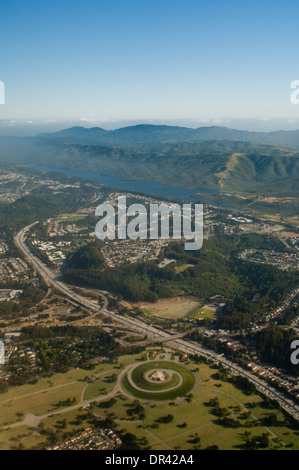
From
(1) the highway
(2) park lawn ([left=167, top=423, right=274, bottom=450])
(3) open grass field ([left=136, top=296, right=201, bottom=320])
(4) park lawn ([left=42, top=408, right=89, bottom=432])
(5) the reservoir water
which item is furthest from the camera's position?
(5) the reservoir water

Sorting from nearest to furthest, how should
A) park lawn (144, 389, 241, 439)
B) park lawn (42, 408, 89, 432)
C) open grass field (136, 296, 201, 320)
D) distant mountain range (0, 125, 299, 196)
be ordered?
park lawn (144, 389, 241, 439)
park lawn (42, 408, 89, 432)
open grass field (136, 296, 201, 320)
distant mountain range (0, 125, 299, 196)

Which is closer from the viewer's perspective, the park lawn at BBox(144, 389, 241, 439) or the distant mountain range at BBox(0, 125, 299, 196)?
the park lawn at BBox(144, 389, 241, 439)

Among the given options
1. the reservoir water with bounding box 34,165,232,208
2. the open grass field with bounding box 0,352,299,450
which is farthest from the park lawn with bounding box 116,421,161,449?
the reservoir water with bounding box 34,165,232,208

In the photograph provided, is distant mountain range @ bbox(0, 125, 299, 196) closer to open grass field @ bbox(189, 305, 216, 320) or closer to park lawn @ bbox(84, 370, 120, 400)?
open grass field @ bbox(189, 305, 216, 320)

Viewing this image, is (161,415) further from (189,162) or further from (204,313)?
(189,162)

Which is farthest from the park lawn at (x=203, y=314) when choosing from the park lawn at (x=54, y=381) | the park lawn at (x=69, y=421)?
the park lawn at (x=69, y=421)

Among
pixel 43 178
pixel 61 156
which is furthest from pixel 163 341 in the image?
pixel 61 156

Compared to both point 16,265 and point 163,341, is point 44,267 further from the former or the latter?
point 163,341

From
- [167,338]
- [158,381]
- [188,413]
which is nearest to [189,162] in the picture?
[167,338]
